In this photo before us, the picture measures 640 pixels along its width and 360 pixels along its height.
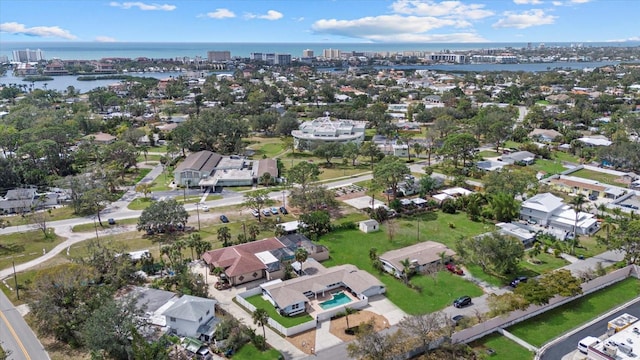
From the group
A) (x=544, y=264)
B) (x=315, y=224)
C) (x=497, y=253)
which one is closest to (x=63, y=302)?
(x=315, y=224)

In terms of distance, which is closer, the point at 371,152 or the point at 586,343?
the point at 586,343

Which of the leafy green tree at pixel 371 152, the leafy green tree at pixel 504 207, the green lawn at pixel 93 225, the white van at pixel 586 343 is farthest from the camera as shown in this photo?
the leafy green tree at pixel 371 152

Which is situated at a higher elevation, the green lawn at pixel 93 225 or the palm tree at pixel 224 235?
the palm tree at pixel 224 235

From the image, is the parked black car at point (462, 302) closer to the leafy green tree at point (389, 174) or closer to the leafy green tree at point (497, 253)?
the leafy green tree at point (497, 253)

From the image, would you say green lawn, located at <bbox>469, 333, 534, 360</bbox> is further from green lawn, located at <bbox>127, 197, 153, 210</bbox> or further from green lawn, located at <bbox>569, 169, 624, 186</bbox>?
green lawn, located at <bbox>569, 169, 624, 186</bbox>

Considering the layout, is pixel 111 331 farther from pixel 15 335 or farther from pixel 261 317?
pixel 15 335

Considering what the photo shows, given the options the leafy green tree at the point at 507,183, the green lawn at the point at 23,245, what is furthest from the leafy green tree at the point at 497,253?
the green lawn at the point at 23,245

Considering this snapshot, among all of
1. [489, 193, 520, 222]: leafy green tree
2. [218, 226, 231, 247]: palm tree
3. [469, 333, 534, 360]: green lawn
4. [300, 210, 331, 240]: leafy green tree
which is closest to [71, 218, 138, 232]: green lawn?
[218, 226, 231, 247]: palm tree
